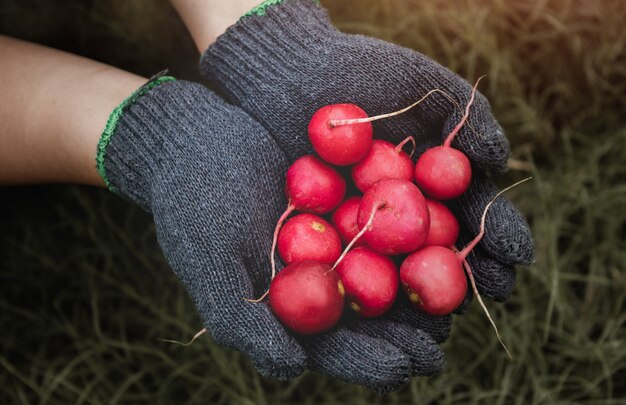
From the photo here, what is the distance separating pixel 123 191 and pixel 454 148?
3.20ft

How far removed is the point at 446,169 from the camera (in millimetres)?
1784

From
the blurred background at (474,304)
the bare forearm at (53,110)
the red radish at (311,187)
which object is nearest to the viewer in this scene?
the red radish at (311,187)

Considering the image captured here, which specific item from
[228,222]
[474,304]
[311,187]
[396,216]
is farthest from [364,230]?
[474,304]

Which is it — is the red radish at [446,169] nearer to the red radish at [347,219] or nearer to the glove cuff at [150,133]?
the red radish at [347,219]

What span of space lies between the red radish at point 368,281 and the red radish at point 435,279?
0.17 ft

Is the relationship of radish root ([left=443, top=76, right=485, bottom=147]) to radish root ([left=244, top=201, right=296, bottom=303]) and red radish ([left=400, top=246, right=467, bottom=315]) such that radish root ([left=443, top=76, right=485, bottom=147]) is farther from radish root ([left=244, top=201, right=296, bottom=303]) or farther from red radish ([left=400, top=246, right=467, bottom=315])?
radish root ([left=244, top=201, right=296, bottom=303])

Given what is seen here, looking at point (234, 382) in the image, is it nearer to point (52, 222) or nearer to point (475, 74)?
point (52, 222)

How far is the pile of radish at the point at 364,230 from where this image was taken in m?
1.66

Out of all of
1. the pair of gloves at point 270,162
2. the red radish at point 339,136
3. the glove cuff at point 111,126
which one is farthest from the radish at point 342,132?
the glove cuff at point 111,126

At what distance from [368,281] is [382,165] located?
1.09 feet

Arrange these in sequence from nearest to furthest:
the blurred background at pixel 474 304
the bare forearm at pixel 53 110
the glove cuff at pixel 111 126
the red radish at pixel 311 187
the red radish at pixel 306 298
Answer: the red radish at pixel 306 298
the red radish at pixel 311 187
the glove cuff at pixel 111 126
the bare forearm at pixel 53 110
the blurred background at pixel 474 304

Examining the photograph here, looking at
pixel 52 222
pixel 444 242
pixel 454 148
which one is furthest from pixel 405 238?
pixel 52 222

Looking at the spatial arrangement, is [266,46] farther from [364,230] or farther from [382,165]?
[364,230]

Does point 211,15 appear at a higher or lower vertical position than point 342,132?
higher
